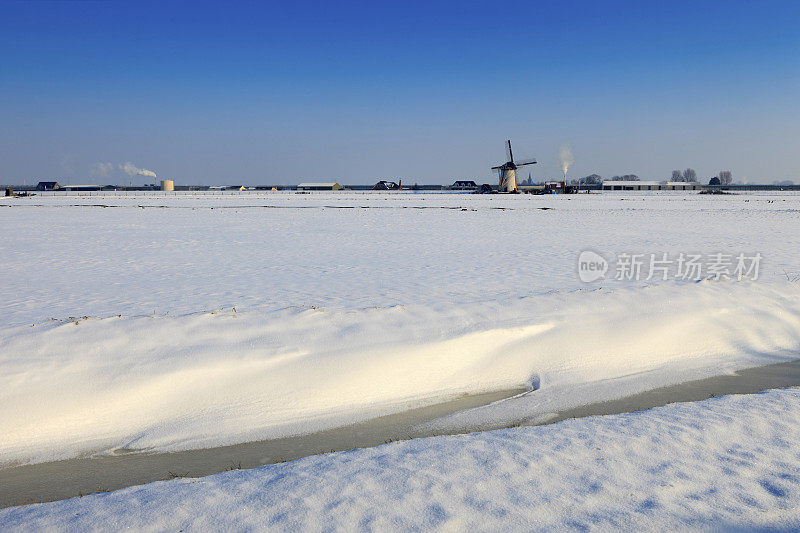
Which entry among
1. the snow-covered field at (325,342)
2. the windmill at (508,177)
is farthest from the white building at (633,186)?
the snow-covered field at (325,342)

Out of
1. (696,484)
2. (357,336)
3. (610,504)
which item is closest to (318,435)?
(357,336)

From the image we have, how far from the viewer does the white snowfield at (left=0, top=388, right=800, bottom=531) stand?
3857 millimetres

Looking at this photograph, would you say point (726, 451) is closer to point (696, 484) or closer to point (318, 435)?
point (696, 484)

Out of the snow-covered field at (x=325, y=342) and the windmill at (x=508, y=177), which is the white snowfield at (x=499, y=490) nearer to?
the snow-covered field at (x=325, y=342)

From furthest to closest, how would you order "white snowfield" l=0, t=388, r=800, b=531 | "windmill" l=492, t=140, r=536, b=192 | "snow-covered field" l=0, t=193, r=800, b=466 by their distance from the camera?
"windmill" l=492, t=140, r=536, b=192 < "snow-covered field" l=0, t=193, r=800, b=466 < "white snowfield" l=0, t=388, r=800, b=531

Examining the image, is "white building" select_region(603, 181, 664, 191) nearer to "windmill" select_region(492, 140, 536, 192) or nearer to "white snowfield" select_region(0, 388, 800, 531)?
"windmill" select_region(492, 140, 536, 192)

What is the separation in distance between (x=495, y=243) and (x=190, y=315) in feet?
41.4

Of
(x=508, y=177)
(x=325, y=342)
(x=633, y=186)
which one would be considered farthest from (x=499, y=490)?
(x=633, y=186)

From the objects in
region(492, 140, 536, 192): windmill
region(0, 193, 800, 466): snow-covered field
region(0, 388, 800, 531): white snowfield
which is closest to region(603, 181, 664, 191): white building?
region(492, 140, 536, 192): windmill

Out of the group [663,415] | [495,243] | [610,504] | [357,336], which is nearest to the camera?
[610,504]

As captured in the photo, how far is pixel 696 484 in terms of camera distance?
4.27 metres

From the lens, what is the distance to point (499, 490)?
4211mm

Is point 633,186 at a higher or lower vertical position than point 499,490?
higher

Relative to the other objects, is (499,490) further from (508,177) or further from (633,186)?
A: (633,186)
